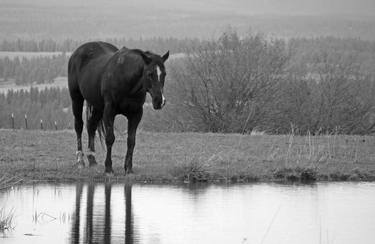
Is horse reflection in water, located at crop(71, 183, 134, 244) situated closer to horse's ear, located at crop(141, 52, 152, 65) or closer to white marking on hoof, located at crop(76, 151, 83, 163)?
horse's ear, located at crop(141, 52, 152, 65)

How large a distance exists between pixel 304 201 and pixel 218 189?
1804mm

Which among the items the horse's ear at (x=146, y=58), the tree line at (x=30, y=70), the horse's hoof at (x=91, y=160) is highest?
the horse's ear at (x=146, y=58)

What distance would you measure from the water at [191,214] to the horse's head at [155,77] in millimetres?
1459

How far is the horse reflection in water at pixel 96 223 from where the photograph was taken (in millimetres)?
12938

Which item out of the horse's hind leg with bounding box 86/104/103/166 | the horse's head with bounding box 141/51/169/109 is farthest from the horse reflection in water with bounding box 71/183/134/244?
the horse's hind leg with bounding box 86/104/103/166

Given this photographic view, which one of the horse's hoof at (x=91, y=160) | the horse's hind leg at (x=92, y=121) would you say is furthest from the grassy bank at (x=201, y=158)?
the horse's hind leg at (x=92, y=121)

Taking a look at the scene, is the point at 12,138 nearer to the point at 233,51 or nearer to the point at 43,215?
the point at 43,215

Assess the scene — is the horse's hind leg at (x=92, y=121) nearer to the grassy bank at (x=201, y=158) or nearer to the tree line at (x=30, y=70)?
the grassy bank at (x=201, y=158)

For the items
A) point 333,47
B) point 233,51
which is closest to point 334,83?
point 233,51

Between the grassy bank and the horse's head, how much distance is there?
1.31 meters

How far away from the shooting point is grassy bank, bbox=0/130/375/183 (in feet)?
61.9

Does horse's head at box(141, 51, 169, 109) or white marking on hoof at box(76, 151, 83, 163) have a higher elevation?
horse's head at box(141, 51, 169, 109)

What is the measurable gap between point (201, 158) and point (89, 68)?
270 centimetres

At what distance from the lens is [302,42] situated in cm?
11162
